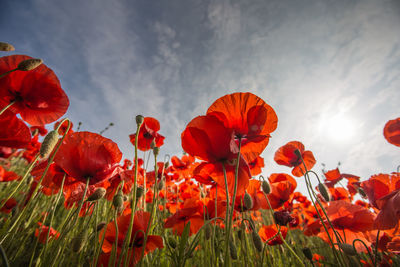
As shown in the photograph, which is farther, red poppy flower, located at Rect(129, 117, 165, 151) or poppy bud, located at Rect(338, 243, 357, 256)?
red poppy flower, located at Rect(129, 117, 165, 151)

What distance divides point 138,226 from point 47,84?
106 cm

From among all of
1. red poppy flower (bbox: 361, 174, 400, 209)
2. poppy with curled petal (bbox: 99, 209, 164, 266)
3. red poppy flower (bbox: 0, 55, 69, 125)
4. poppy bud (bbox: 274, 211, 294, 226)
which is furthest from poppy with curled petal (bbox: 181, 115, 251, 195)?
red poppy flower (bbox: 361, 174, 400, 209)

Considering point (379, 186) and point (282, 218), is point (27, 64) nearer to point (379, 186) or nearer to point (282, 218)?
point (282, 218)

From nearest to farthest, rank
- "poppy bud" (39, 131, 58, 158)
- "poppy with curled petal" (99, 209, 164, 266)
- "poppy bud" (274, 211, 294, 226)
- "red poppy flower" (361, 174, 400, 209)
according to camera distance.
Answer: "poppy bud" (39, 131, 58, 158), "poppy with curled petal" (99, 209, 164, 266), "red poppy flower" (361, 174, 400, 209), "poppy bud" (274, 211, 294, 226)

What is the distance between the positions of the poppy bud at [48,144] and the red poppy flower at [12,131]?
1.10ft

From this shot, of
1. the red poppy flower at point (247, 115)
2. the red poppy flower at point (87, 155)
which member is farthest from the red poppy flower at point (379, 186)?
the red poppy flower at point (87, 155)

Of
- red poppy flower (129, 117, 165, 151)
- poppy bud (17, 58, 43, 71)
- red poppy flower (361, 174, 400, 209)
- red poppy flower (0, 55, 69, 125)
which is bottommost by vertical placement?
red poppy flower (361, 174, 400, 209)

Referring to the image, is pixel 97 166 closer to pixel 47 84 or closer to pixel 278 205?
pixel 47 84

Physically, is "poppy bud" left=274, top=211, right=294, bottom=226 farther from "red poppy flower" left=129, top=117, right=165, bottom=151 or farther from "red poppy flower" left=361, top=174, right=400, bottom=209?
"red poppy flower" left=129, top=117, right=165, bottom=151

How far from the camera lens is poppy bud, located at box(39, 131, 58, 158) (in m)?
0.82

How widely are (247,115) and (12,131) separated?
1.35m

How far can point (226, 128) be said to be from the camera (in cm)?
99

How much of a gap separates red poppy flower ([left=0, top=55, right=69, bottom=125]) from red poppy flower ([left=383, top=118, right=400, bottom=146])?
290cm

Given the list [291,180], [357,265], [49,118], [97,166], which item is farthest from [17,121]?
[291,180]
